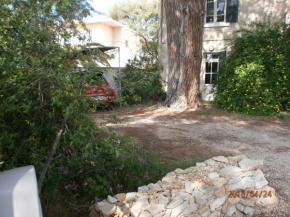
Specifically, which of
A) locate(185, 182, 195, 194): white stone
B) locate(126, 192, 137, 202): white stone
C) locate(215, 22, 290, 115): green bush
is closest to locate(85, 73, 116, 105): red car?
locate(126, 192, 137, 202): white stone

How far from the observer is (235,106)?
9.37 m

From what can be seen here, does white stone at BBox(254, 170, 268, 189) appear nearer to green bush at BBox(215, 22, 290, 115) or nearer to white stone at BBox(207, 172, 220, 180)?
white stone at BBox(207, 172, 220, 180)

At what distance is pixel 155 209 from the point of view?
103 inches

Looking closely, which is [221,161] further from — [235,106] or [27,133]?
[235,106]

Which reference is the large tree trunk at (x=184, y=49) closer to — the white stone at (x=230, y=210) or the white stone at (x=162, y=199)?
the white stone at (x=230, y=210)

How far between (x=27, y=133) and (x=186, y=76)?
7145 mm

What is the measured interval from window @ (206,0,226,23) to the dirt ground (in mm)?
5275

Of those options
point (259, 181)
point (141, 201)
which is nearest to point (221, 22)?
point (259, 181)

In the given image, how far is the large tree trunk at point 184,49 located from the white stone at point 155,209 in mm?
7032

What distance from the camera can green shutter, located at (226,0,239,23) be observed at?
11.7m

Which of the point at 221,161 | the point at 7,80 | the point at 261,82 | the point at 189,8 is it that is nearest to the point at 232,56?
the point at 261,82

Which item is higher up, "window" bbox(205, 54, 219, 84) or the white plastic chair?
"window" bbox(205, 54, 219, 84)

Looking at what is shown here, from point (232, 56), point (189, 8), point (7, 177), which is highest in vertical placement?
point (189, 8)

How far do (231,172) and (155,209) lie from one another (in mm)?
1227
